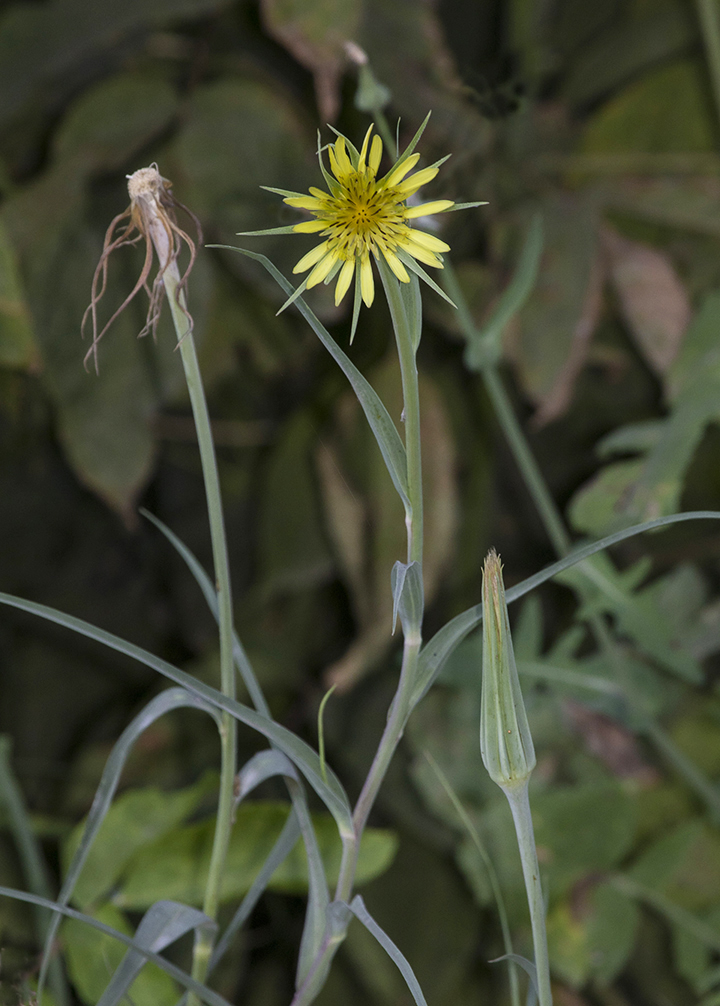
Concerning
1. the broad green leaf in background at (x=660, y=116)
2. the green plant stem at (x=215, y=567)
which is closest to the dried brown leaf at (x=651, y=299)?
the broad green leaf in background at (x=660, y=116)

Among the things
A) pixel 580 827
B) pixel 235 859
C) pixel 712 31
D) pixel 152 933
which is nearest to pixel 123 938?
pixel 152 933

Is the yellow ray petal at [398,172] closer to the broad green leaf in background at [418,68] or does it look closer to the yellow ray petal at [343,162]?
the yellow ray petal at [343,162]

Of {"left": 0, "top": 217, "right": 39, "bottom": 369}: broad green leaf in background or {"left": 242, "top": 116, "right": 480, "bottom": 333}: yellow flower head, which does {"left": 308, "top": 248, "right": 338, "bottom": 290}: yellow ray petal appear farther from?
{"left": 0, "top": 217, "right": 39, "bottom": 369}: broad green leaf in background

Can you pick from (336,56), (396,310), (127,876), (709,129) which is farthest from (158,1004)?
(709,129)

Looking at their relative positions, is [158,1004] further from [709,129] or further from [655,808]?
[709,129]

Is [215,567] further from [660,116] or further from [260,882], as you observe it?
[660,116]
